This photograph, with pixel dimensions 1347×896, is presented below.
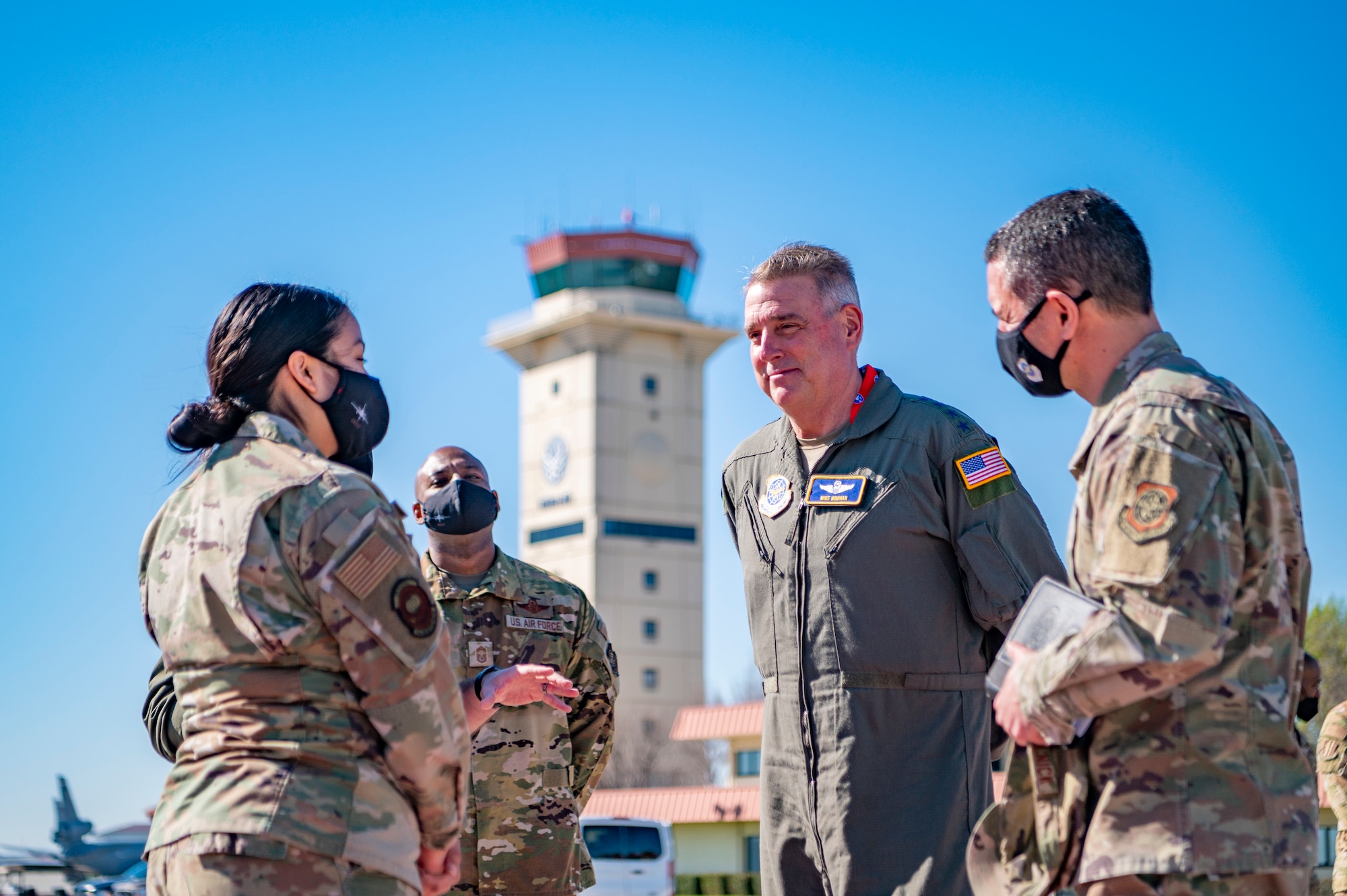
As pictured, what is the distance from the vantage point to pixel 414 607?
10.5ft

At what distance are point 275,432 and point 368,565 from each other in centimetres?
42

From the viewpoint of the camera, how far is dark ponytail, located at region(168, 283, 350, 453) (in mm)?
3441

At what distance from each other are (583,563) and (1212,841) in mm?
85733

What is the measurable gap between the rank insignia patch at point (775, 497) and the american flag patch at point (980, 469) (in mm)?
570

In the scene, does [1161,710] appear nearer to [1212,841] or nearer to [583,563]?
[1212,841]

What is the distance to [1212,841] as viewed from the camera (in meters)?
3.01

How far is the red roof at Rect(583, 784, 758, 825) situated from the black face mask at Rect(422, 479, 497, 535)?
36727mm

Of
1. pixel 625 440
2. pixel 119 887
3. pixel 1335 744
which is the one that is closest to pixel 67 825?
pixel 119 887

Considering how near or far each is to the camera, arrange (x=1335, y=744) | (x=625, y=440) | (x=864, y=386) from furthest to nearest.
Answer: (x=625, y=440) → (x=1335, y=744) → (x=864, y=386)

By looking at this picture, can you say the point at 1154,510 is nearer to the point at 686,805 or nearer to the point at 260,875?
the point at 260,875

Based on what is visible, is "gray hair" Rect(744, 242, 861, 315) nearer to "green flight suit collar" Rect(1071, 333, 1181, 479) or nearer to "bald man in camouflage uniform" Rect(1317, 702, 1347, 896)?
"green flight suit collar" Rect(1071, 333, 1181, 479)

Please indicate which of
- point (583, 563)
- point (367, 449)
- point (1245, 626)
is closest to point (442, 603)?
point (367, 449)

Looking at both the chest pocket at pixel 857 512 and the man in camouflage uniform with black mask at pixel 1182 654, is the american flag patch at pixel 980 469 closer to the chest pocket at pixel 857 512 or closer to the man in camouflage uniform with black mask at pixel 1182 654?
the chest pocket at pixel 857 512

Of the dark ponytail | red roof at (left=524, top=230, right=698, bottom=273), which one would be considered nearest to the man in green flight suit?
the dark ponytail
